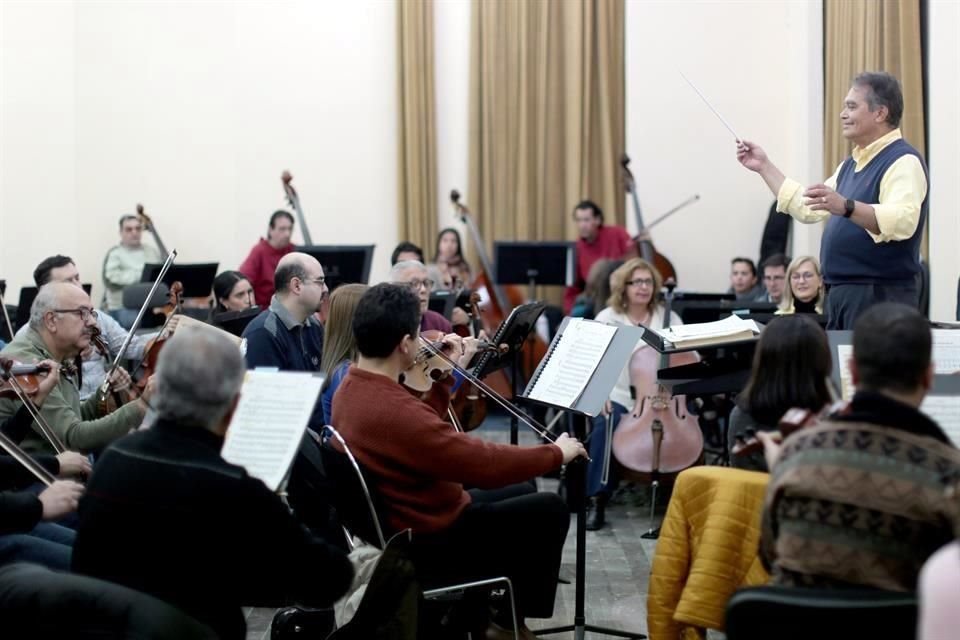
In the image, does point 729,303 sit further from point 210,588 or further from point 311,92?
point 311,92

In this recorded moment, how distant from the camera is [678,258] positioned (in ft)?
27.6

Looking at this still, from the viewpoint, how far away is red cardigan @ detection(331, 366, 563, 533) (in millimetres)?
2861

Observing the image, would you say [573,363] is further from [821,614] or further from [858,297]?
[821,614]

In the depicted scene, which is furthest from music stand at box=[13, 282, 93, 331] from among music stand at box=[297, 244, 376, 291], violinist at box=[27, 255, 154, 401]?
music stand at box=[297, 244, 376, 291]

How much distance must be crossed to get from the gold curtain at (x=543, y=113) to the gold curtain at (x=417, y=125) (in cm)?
30

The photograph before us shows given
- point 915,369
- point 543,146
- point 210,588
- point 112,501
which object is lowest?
point 210,588

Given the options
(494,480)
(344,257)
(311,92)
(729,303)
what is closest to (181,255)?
(311,92)

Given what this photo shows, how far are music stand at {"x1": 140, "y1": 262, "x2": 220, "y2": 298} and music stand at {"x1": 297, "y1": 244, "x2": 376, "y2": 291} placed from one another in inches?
20.1

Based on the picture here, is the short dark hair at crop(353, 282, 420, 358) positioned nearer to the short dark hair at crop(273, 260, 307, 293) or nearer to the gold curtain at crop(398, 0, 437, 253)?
the short dark hair at crop(273, 260, 307, 293)

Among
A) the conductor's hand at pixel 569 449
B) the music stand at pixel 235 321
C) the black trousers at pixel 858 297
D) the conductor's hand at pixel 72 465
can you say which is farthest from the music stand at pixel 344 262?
the conductor's hand at pixel 569 449

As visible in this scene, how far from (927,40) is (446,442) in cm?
529

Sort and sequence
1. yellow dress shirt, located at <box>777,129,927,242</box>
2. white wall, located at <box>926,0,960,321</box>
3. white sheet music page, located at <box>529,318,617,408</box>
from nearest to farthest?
1. white sheet music page, located at <box>529,318,617,408</box>
2. yellow dress shirt, located at <box>777,129,927,242</box>
3. white wall, located at <box>926,0,960,321</box>

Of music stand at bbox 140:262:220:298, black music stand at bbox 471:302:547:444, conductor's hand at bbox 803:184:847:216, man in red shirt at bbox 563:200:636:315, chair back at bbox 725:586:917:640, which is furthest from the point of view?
man in red shirt at bbox 563:200:636:315

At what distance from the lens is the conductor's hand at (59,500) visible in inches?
100
